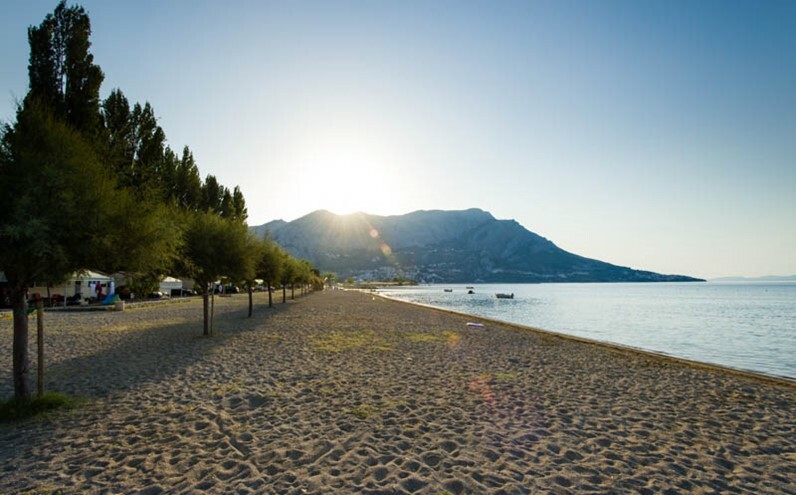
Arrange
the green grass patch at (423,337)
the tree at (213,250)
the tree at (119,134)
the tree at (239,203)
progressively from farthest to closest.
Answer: the tree at (239,203), the green grass patch at (423,337), the tree at (213,250), the tree at (119,134)

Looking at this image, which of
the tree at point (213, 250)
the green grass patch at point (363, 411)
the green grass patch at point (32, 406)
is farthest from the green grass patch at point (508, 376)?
the tree at point (213, 250)

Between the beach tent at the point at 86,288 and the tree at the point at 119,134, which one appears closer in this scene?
the tree at the point at 119,134

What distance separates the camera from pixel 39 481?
5547 mm

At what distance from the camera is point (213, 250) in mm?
19375

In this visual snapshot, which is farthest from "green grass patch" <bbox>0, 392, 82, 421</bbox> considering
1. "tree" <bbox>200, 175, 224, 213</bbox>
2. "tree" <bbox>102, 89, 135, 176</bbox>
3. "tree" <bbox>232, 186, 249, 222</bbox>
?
"tree" <bbox>232, 186, 249, 222</bbox>

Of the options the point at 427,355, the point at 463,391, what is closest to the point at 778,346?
the point at 427,355

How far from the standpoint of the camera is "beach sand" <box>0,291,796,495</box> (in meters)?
5.79

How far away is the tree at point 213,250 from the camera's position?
19.3 meters

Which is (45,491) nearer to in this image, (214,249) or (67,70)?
(67,70)

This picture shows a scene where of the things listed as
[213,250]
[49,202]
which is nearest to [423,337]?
[213,250]

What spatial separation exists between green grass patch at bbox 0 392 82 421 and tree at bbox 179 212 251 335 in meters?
10.3

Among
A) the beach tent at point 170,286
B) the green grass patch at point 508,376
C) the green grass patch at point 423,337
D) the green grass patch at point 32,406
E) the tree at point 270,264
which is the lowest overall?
the green grass patch at point 423,337

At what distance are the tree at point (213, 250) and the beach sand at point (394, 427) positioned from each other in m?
4.85

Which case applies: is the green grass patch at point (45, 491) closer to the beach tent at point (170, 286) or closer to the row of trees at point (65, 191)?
the row of trees at point (65, 191)
